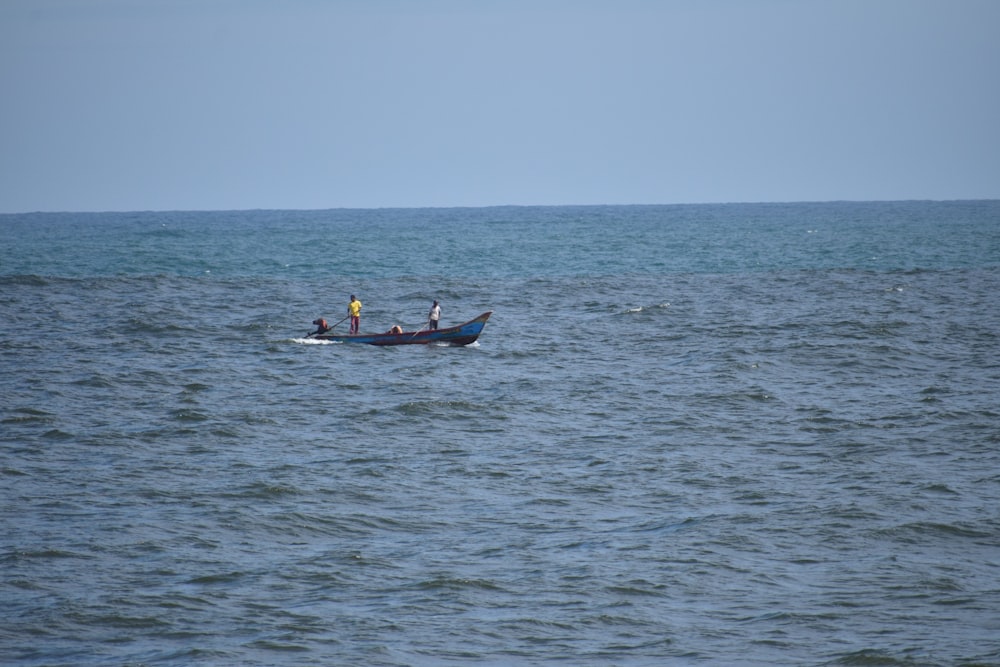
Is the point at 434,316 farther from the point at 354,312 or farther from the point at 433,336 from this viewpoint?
the point at 354,312

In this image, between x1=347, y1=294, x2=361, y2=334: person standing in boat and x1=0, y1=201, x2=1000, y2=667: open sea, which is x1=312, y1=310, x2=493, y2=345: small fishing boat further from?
x1=347, y1=294, x2=361, y2=334: person standing in boat

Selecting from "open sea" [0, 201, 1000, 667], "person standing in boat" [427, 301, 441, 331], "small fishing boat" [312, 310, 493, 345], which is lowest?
"open sea" [0, 201, 1000, 667]

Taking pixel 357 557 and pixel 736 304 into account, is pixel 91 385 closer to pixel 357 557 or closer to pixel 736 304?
pixel 357 557

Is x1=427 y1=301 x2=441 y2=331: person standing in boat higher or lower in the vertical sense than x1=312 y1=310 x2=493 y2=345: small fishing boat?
higher

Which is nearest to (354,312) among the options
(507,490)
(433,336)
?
(433,336)

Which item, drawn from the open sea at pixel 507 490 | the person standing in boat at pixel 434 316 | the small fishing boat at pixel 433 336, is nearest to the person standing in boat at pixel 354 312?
the small fishing boat at pixel 433 336

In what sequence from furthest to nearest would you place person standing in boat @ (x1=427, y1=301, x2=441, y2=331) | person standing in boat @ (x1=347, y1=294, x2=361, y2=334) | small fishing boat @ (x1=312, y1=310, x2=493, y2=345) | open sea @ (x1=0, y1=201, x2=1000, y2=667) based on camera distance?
person standing in boat @ (x1=347, y1=294, x2=361, y2=334) → person standing in boat @ (x1=427, y1=301, x2=441, y2=331) → small fishing boat @ (x1=312, y1=310, x2=493, y2=345) → open sea @ (x1=0, y1=201, x2=1000, y2=667)

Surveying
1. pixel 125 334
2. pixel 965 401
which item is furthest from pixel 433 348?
pixel 965 401

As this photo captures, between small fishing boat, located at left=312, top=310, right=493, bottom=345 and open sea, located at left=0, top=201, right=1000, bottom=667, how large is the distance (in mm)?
513

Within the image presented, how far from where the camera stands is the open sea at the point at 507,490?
17312 mm

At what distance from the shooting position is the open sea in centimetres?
1731

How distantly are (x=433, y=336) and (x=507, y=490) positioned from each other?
802 inches

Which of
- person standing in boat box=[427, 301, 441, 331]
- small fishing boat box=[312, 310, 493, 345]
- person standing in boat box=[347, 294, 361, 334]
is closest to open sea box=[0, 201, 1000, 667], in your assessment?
small fishing boat box=[312, 310, 493, 345]

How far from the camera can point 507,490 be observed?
80.7 ft
